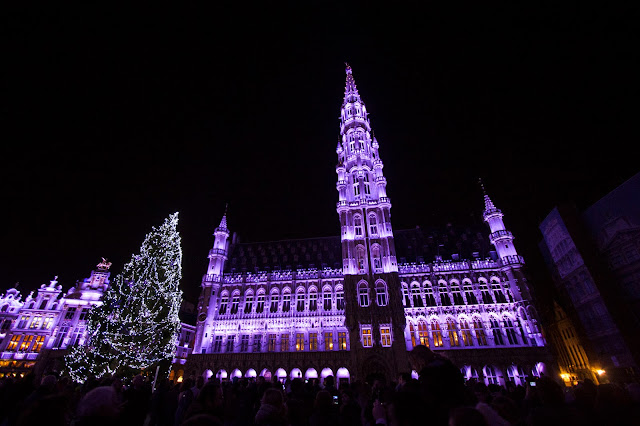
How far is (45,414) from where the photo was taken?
3.04 metres

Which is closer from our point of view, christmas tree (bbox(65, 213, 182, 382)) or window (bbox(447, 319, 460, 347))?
christmas tree (bbox(65, 213, 182, 382))

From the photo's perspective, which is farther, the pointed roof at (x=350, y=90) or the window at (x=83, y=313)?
the pointed roof at (x=350, y=90)

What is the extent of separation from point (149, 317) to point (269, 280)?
18.5 metres

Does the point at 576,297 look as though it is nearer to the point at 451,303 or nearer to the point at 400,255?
the point at 451,303

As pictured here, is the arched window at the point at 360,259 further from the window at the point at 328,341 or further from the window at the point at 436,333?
the window at the point at 436,333

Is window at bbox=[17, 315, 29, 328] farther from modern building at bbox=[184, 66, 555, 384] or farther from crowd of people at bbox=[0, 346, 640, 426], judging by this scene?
crowd of people at bbox=[0, 346, 640, 426]

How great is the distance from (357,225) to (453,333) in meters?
16.6

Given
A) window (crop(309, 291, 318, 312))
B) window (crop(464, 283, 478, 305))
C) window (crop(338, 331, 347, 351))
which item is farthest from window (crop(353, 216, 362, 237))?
window (crop(464, 283, 478, 305))

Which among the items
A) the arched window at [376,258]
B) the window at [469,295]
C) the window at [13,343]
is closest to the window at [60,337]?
the window at [13,343]

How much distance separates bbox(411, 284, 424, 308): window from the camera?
33506mm

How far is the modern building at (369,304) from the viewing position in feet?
97.8

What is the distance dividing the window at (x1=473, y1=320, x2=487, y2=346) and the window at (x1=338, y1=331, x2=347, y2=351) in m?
14.3

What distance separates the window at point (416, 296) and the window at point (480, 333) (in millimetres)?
5844

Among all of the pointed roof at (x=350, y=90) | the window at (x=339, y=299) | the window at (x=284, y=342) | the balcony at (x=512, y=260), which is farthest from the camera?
the pointed roof at (x=350, y=90)
